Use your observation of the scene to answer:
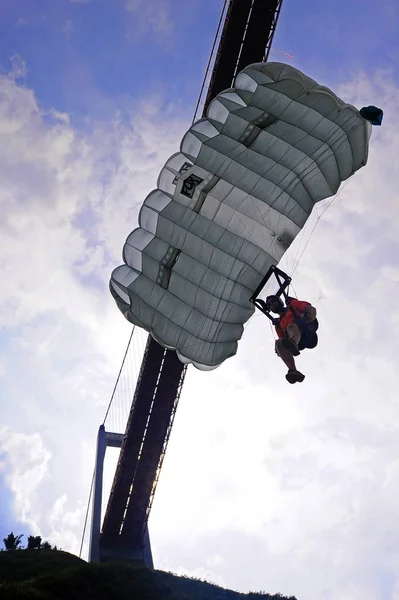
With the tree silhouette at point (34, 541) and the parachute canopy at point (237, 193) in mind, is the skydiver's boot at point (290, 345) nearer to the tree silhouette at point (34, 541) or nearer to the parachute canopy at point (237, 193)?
the parachute canopy at point (237, 193)

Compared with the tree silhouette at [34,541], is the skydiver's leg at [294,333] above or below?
above

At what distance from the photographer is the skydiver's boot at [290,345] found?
11477mm

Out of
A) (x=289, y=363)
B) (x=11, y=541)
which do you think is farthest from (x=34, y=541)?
(x=289, y=363)

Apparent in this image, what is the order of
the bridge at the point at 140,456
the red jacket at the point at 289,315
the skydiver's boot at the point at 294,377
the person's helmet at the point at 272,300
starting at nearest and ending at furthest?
the skydiver's boot at the point at 294,377, the red jacket at the point at 289,315, the person's helmet at the point at 272,300, the bridge at the point at 140,456

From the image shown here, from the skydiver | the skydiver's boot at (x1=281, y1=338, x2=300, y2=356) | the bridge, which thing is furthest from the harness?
the bridge

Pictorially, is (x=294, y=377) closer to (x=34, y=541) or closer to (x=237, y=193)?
(x=237, y=193)

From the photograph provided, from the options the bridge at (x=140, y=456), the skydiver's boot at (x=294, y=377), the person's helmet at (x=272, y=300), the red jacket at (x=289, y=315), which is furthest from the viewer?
the bridge at (x=140, y=456)

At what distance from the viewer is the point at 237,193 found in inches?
473

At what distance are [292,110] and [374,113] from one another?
1.76 m

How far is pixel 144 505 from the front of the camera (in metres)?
26.4

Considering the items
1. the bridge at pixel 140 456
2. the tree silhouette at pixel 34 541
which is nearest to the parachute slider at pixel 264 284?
the bridge at pixel 140 456

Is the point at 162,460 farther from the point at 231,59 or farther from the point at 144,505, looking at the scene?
the point at 231,59

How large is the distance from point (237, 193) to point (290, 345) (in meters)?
3.66

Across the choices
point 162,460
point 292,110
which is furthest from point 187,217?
point 162,460
